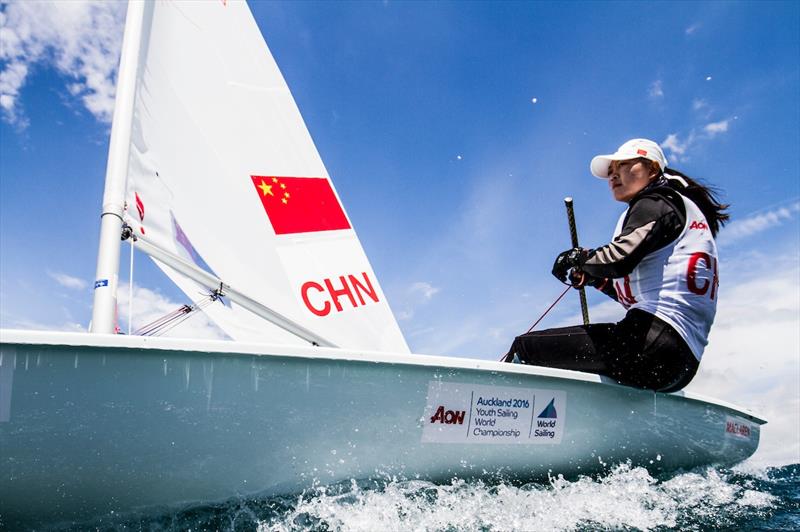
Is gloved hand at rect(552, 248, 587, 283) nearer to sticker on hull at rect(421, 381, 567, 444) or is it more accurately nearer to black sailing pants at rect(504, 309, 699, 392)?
black sailing pants at rect(504, 309, 699, 392)

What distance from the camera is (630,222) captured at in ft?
7.30

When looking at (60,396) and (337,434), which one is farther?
(337,434)

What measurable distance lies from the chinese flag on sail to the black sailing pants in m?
1.94

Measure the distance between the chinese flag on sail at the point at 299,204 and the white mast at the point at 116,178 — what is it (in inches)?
35.8

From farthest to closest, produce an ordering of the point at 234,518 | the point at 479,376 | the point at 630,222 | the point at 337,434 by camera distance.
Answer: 1. the point at 630,222
2. the point at 479,376
3. the point at 337,434
4. the point at 234,518

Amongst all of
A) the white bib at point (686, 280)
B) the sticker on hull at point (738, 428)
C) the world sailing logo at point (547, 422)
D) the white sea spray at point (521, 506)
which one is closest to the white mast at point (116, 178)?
the white sea spray at point (521, 506)

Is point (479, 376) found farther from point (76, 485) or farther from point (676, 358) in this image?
point (76, 485)

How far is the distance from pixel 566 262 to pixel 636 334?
1.48 feet

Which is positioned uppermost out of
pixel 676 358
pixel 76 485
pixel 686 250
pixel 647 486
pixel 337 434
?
pixel 686 250

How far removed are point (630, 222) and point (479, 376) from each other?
0.99 meters

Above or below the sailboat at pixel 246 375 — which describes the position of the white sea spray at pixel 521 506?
below

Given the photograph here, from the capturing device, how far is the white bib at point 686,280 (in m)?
2.23

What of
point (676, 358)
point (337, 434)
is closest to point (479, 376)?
point (337, 434)

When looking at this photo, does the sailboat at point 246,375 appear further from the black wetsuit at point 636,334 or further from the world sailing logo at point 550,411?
the black wetsuit at point 636,334
